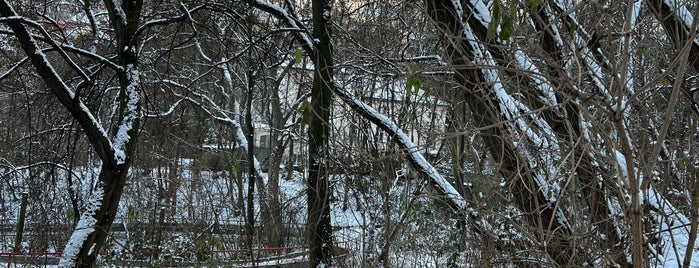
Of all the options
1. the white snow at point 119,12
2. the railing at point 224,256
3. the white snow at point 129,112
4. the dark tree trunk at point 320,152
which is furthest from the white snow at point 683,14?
the railing at point 224,256

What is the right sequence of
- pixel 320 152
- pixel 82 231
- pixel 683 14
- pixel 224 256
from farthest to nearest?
pixel 224 256 → pixel 320 152 → pixel 82 231 → pixel 683 14

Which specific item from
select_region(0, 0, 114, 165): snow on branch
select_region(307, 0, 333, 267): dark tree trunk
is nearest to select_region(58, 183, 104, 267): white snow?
select_region(0, 0, 114, 165): snow on branch

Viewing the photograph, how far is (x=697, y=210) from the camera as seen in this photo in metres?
2.76

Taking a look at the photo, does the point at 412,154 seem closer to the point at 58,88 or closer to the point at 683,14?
the point at 683,14

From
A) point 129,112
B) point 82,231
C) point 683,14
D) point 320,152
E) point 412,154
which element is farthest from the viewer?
point 320,152

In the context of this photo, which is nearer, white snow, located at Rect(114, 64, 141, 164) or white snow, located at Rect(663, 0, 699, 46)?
white snow, located at Rect(663, 0, 699, 46)

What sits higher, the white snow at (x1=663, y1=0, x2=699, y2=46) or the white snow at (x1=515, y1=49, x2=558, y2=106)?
the white snow at (x1=663, y1=0, x2=699, y2=46)

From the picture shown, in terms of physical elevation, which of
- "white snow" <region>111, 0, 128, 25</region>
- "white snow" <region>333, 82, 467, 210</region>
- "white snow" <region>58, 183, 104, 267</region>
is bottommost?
"white snow" <region>58, 183, 104, 267</region>

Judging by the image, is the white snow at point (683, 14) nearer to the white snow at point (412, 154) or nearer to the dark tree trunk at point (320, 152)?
the white snow at point (412, 154)

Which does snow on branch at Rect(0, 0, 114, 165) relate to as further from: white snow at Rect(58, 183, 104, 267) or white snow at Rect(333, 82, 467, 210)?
white snow at Rect(333, 82, 467, 210)

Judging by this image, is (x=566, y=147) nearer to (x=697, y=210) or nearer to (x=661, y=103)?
(x=697, y=210)

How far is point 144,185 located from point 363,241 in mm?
8005

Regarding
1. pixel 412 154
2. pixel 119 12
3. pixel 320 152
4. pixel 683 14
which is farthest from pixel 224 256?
pixel 683 14

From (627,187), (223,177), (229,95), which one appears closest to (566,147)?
(627,187)
